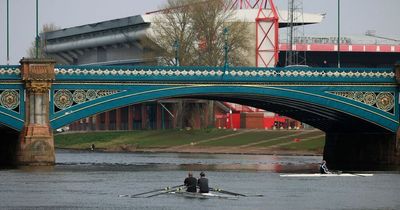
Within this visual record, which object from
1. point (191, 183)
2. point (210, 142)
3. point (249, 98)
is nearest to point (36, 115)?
point (249, 98)

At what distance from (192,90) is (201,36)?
50.6 m

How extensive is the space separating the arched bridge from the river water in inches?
178

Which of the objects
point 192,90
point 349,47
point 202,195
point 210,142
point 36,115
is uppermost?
point 349,47

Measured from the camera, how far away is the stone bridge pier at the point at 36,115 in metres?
95.1

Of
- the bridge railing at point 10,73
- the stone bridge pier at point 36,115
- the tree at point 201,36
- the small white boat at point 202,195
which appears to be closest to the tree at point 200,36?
the tree at point 201,36

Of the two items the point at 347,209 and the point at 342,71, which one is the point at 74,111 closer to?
the point at 342,71

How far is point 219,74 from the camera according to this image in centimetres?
9819

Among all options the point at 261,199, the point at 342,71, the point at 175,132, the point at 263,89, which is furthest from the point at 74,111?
the point at 175,132

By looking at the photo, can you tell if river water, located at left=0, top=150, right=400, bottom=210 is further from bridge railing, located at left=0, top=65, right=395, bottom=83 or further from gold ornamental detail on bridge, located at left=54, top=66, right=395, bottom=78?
gold ornamental detail on bridge, located at left=54, top=66, right=395, bottom=78

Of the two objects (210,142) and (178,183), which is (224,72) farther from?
(210,142)

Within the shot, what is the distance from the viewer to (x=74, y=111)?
96.6 metres

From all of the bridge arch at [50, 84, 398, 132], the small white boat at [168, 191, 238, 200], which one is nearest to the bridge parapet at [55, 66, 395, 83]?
the bridge arch at [50, 84, 398, 132]

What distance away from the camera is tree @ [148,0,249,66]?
145750 mm

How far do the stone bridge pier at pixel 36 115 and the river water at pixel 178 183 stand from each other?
171 cm
